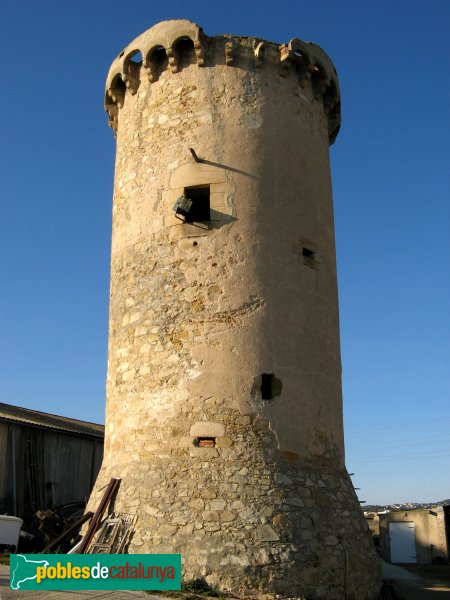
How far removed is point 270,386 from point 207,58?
6.03m

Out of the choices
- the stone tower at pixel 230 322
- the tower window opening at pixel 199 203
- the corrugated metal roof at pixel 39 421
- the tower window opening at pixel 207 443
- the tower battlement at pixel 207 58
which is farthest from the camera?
the corrugated metal roof at pixel 39 421

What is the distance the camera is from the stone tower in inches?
356

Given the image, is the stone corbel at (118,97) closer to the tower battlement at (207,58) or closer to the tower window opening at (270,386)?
the tower battlement at (207,58)

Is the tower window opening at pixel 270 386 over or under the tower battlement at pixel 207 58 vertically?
under

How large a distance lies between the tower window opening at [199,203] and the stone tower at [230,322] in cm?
4

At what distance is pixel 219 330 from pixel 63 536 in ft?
13.5

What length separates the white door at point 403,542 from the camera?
910 inches

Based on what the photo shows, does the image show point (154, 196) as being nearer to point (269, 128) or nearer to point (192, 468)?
point (269, 128)

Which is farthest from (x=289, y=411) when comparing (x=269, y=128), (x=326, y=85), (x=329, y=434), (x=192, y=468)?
(x=326, y=85)

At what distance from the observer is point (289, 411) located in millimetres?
9898

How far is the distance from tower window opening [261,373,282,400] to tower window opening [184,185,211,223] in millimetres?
2882

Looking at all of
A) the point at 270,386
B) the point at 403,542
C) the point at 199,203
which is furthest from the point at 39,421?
the point at 403,542

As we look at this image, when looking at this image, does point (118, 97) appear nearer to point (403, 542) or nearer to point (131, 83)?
point (131, 83)

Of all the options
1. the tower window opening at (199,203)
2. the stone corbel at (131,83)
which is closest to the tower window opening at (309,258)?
the tower window opening at (199,203)
